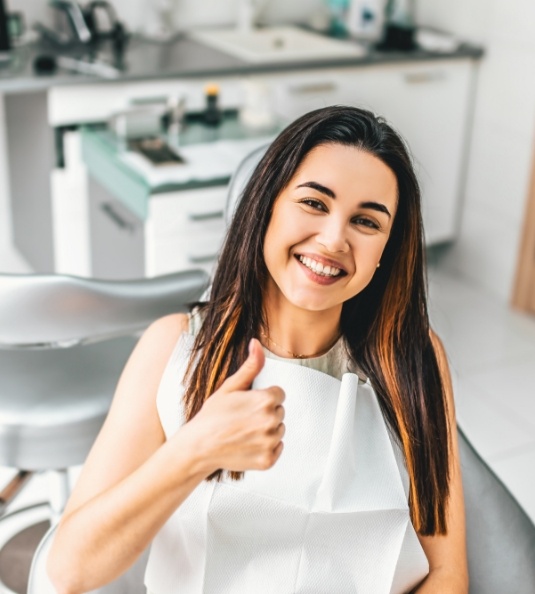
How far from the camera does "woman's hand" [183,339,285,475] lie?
84 centimetres

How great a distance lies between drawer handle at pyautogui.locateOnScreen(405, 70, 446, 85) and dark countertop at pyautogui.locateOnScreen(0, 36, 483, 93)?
55 millimetres

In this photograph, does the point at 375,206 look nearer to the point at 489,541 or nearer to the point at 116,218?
the point at 489,541

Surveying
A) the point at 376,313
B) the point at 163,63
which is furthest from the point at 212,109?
the point at 376,313

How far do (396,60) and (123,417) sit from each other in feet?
7.74

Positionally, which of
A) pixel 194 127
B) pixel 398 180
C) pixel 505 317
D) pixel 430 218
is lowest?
pixel 505 317

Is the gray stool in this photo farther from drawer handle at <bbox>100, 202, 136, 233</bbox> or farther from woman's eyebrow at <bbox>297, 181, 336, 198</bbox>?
drawer handle at <bbox>100, 202, 136, 233</bbox>

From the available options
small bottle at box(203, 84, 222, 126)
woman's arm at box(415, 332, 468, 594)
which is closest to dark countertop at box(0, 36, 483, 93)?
small bottle at box(203, 84, 222, 126)

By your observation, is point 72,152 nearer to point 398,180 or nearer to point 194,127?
point 194,127

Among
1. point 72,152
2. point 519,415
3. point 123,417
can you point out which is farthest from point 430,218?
point 123,417

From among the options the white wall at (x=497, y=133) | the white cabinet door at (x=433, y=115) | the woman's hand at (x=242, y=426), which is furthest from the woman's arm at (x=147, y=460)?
the white wall at (x=497, y=133)

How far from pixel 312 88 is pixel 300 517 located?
2.17 m

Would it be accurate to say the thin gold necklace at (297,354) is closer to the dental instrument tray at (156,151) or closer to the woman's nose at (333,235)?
the woman's nose at (333,235)

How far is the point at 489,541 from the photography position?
47.4 inches

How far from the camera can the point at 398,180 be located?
43.5 inches
